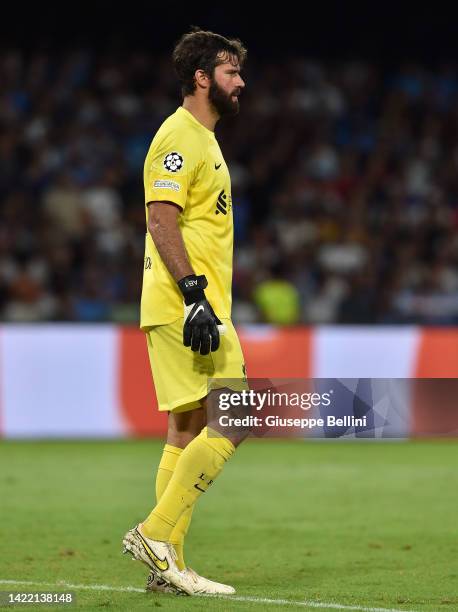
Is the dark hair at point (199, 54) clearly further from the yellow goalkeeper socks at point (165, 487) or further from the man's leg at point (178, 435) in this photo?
the yellow goalkeeper socks at point (165, 487)

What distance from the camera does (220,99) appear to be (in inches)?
222

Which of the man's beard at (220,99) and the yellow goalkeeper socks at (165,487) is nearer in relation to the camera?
the yellow goalkeeper socks at (165,487)

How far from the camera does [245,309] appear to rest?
15.2 meters

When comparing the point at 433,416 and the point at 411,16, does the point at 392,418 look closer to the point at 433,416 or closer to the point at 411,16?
the point at 433,416

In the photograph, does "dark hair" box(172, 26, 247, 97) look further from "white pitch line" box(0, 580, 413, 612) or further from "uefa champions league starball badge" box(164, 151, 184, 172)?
"white pitch line" box(0, 580, 413, 612)

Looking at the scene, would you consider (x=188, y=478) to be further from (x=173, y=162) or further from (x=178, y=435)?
(x=173, y=162)

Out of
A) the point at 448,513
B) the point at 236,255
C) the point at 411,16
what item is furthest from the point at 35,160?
the point at 448,513

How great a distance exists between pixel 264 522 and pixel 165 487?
2.24 m

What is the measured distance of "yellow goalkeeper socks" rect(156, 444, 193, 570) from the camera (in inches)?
216

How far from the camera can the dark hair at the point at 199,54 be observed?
5598 mm

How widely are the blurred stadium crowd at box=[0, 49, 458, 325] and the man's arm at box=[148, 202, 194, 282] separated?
7929 mm

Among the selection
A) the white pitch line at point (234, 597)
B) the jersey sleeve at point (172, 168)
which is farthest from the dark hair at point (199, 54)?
the white pitch line at point (234, 597)

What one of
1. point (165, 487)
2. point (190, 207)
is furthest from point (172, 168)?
point (165, 487)

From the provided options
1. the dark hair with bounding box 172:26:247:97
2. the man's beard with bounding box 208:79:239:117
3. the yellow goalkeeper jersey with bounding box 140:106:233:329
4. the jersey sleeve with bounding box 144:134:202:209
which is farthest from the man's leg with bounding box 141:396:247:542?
the dark hair with bounding box 172:26:247:97
